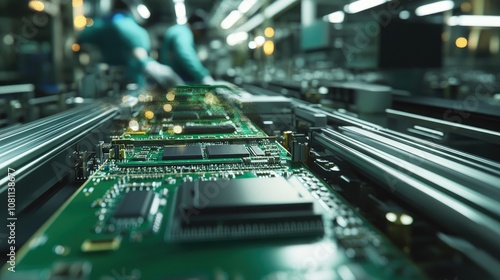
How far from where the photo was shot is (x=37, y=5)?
6.34 meters

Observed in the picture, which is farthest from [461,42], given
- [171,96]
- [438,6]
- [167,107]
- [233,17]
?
[167,107]

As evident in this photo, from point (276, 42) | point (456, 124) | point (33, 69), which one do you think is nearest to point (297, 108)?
point (456, 124)

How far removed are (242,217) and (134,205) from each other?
35 cm

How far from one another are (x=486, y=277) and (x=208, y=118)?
2.14 meters

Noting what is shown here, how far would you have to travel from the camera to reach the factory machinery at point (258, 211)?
883mm

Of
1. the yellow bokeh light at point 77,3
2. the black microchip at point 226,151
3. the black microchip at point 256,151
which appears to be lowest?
the black microchip at point 256,151

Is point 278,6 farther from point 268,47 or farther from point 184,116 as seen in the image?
point 184,116

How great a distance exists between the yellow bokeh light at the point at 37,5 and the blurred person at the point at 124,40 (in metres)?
2.12

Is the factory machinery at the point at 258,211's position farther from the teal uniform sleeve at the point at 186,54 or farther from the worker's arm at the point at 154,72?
the teal uniform sleeve at the point at 186,54

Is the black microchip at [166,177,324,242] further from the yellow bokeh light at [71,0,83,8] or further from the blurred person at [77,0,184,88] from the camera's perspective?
the yellow bokeh light at [71,0,83,8]

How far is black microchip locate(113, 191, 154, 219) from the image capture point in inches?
42.3

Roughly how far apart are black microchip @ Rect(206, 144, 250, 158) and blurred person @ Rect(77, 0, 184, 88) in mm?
2807

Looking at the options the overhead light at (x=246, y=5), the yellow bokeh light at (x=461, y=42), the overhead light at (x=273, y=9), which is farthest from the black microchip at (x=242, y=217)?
the yellow bokeh light at (x=461, y=42)

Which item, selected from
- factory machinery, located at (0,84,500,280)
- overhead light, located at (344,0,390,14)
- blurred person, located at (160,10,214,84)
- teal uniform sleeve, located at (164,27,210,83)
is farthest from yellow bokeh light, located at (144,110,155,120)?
overhead light, located at (344,0,390,14)
